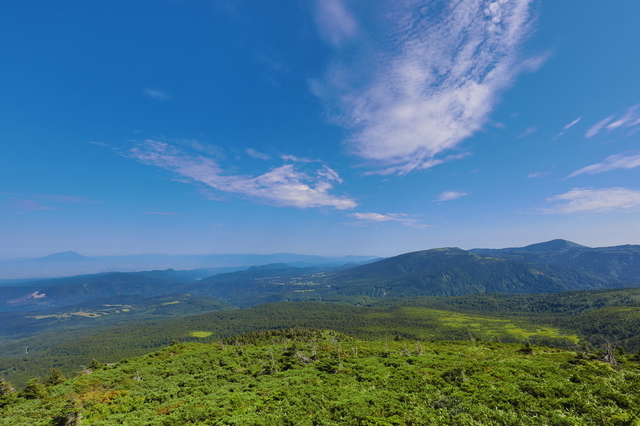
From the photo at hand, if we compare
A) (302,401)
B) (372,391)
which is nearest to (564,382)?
(372,391)

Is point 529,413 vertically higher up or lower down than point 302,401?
higher up

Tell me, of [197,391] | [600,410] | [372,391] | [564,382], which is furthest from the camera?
[197,391]

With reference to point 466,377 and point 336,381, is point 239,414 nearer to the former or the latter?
point 336,381

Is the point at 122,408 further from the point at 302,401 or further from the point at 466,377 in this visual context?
the point at 466,377

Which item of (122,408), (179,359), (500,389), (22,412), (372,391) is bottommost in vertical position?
(179,359)

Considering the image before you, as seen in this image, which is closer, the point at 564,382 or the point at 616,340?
the point at 564,382

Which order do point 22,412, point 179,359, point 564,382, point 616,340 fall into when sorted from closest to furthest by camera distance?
point 564,382, point 22,412, point 179,359, point 616,340

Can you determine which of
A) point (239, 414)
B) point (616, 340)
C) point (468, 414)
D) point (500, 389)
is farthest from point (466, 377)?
point (616, 340)
